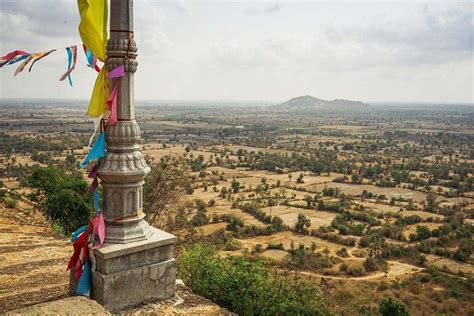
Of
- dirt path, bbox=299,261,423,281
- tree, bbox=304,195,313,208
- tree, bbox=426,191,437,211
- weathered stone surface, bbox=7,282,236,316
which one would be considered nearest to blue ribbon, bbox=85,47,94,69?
weathered stone surface, bbox=7,282,236,316

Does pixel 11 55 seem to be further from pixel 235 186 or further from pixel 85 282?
pixel 235 186

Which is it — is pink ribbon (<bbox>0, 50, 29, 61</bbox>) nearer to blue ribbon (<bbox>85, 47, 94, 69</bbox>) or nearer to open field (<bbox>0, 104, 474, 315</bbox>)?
blue ribbon (<bbox>85, 47, 94, 69</bbox>)

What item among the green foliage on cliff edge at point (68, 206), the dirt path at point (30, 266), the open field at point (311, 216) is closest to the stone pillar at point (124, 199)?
the dirt path at point (30, 266)

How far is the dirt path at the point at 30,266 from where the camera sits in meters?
5.81

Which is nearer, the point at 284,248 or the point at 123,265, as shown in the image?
the point at 123,265

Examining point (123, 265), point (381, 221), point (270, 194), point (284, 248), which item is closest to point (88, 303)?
point (123, 265)

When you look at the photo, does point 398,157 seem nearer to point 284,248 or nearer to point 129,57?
point 284,248

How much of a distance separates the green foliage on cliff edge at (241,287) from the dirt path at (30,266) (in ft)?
7.79

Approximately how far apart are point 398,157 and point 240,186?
1552 inches

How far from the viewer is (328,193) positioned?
4491cm

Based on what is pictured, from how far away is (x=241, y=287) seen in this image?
825 centimetres

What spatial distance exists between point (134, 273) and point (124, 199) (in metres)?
0.87

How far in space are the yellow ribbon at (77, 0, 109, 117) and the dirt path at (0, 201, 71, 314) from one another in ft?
8.47

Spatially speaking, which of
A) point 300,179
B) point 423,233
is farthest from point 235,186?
point 423,233
